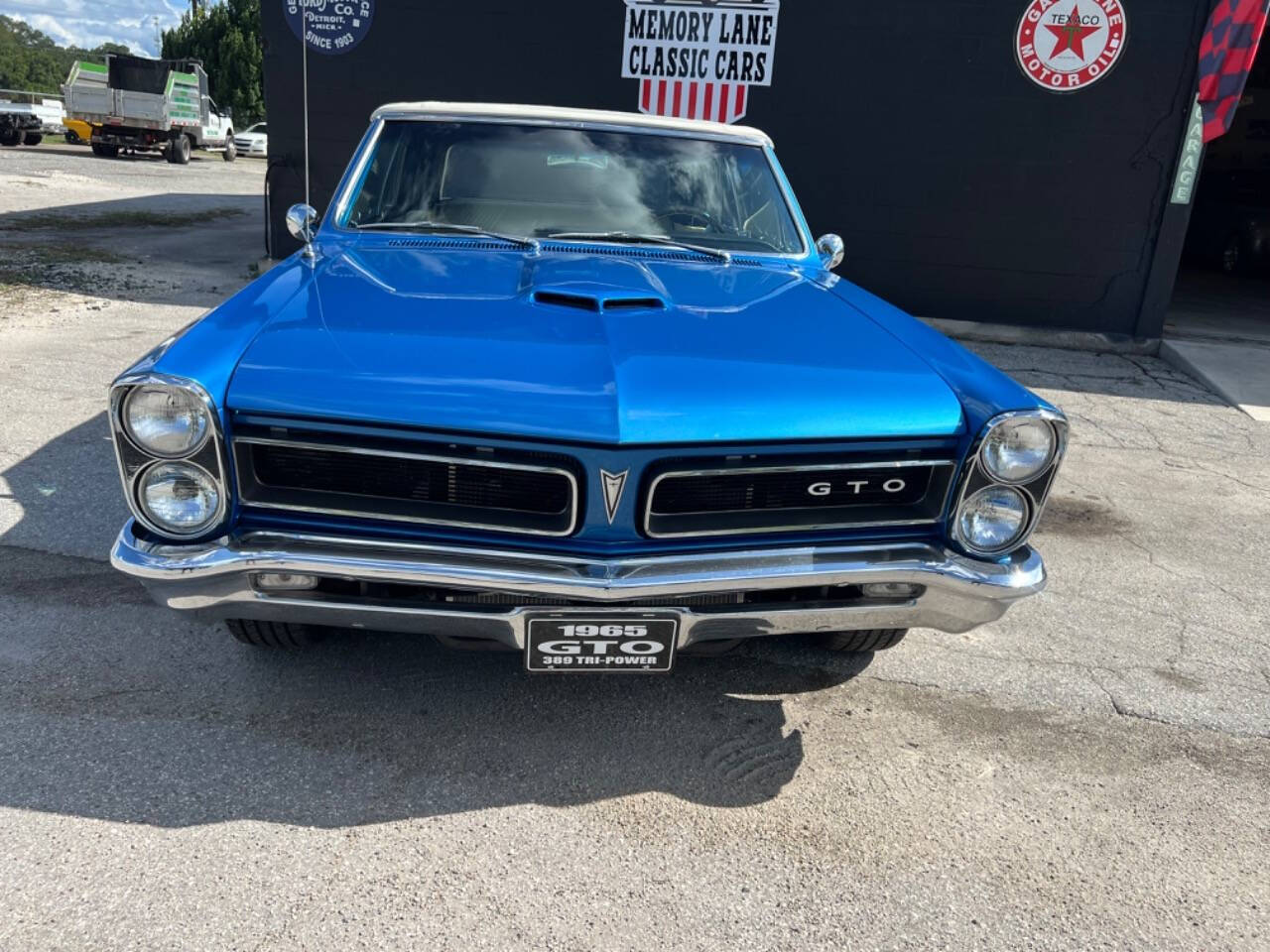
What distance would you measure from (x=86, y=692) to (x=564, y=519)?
1549 millimetres

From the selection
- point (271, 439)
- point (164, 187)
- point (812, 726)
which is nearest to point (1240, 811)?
point (812, 726)

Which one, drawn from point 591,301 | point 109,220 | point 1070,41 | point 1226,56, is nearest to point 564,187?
point 591,301

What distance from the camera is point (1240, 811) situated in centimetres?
259

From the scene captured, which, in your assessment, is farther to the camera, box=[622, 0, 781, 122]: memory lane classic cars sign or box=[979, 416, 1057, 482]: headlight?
box=[622, 0, 781, 122]: memory lane classic cars sign

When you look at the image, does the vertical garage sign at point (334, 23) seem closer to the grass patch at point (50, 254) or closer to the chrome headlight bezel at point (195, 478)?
the grass patch at point (50, 254)

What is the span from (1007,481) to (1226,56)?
309 inches

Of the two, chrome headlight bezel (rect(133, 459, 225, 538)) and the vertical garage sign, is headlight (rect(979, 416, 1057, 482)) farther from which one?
the vertical garage sign

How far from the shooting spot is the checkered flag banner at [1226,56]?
314 inches

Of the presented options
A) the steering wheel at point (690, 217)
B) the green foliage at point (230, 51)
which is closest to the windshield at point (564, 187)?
the steering wheel at point (690, 217)

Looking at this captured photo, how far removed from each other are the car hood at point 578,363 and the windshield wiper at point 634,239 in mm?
487

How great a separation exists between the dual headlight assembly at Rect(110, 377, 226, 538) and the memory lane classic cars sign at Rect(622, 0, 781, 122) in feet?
24.8

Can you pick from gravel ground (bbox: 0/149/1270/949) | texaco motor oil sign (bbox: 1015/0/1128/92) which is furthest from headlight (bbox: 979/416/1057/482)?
texaco motor oil sign (bbox: 1015/0/1128/92)

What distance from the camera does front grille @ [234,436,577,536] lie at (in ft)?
7.42

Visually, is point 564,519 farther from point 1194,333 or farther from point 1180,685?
point 1194,333
